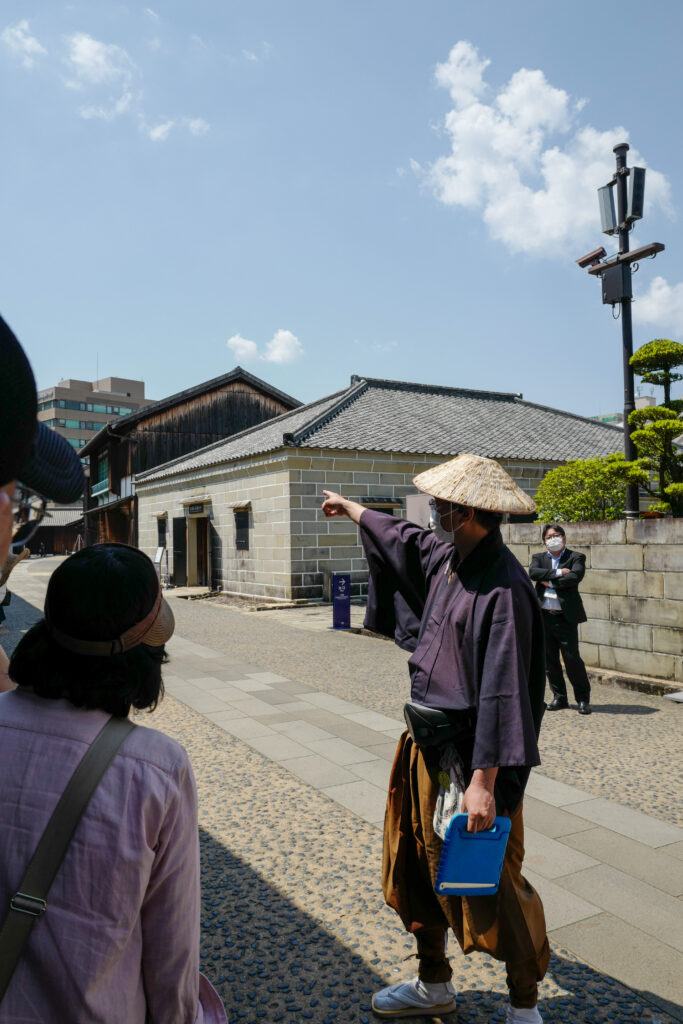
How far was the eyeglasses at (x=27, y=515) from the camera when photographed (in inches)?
46.1

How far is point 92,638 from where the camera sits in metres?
1.26

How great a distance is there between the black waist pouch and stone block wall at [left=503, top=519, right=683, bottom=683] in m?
6.00

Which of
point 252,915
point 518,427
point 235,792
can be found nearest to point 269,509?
point 518,427

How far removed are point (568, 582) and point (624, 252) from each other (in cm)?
495

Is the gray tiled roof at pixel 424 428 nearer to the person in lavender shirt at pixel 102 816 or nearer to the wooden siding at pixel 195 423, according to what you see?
the wooden siding at pixel 195 423

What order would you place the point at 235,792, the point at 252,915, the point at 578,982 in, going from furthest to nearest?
1. the point at 235,792
2. the point at 252,915
3. the point at 578,982

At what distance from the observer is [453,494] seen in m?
2.48

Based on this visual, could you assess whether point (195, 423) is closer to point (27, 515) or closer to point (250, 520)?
point (250, 520)

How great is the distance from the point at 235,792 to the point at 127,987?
3756 mm

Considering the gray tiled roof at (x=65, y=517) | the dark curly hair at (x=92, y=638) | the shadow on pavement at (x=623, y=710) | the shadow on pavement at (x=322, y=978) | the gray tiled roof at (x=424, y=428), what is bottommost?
the shadow on pavement at (x=623, y=710)

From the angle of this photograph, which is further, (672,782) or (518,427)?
(518,427)

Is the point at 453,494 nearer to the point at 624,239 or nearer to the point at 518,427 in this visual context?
the point at 624,239

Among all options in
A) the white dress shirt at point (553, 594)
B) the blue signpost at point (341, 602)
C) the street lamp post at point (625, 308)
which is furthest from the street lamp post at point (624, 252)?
the blue signpost at point (341, 602)

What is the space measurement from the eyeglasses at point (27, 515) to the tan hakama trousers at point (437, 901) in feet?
5.07
